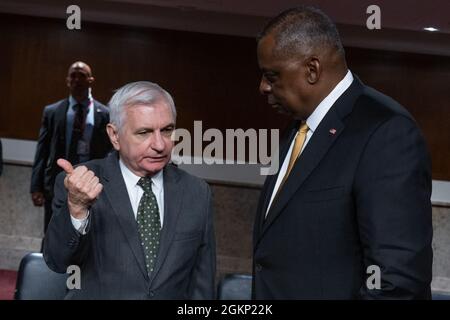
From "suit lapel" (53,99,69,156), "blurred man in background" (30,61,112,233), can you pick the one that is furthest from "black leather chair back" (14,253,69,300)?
"suit lapel" (53,99,69,156)

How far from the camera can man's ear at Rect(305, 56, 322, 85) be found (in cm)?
148

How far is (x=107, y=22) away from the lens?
5695 mm

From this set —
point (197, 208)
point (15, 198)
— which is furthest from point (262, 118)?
point (197, 208)

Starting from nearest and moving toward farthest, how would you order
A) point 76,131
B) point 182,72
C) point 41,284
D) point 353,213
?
1. point 353,213
2. point 41,284
3. point 76,131
4. point 182,72

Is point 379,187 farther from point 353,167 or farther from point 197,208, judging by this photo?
point 197,208

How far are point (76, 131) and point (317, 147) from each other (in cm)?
324

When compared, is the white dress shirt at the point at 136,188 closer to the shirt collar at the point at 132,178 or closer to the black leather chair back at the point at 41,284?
the shirt collar at the point at 132,178

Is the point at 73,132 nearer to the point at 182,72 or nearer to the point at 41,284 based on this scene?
the point at 182,72

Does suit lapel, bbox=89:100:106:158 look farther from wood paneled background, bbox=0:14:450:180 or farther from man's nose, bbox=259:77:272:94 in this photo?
man's nose, bbox=259:77:272:94

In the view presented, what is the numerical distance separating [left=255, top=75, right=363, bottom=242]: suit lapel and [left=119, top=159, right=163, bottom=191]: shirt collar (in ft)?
1.23

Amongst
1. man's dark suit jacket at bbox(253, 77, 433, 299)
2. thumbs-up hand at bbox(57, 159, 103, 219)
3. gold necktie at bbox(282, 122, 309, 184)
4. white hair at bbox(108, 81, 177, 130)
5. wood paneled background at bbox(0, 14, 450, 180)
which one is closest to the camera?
man's dark suit jacket at bbox(253, 77, 433, 299)

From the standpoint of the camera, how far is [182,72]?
5.68 m

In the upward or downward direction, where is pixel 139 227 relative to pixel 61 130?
downward

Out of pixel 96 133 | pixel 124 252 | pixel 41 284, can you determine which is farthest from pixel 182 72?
pixel 124 252
